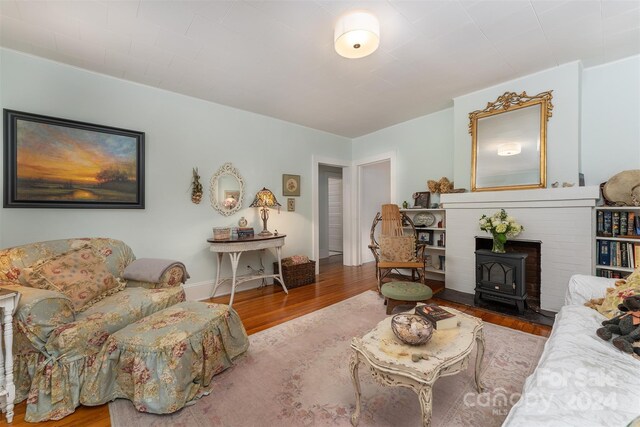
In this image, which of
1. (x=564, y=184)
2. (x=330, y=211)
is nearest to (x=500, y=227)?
(x=564, y=184)

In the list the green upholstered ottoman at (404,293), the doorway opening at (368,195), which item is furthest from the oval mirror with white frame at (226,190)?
the doorway opening at (368,195)

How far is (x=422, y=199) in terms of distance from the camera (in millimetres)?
4035

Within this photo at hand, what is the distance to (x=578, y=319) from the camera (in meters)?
1.54

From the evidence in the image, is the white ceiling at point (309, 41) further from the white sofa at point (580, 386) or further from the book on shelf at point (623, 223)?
the white sofa at point (580, 386)

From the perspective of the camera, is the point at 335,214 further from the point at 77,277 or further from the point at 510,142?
the point at 77,277

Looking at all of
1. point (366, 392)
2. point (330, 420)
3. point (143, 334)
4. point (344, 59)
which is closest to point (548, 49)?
point (344, 59)

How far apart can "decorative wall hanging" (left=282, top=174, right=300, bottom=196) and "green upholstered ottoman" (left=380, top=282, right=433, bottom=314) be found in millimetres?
2240

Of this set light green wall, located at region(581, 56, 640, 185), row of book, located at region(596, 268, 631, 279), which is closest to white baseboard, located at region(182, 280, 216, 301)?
row of book, located at region(596, 268, 631, 279)

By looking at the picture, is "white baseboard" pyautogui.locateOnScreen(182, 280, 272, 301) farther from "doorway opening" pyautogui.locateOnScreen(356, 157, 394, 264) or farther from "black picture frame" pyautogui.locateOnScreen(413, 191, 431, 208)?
"black picture frame" pyautogui.locateOnScreen(413, 191, 431, 208)

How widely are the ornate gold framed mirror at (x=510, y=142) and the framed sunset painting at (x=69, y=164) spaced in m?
4.14

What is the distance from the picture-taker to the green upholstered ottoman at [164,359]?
148 cm

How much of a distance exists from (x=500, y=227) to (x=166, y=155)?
3.98 meters

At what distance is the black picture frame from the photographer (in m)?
3.99

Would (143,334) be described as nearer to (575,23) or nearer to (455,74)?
(455,74)
